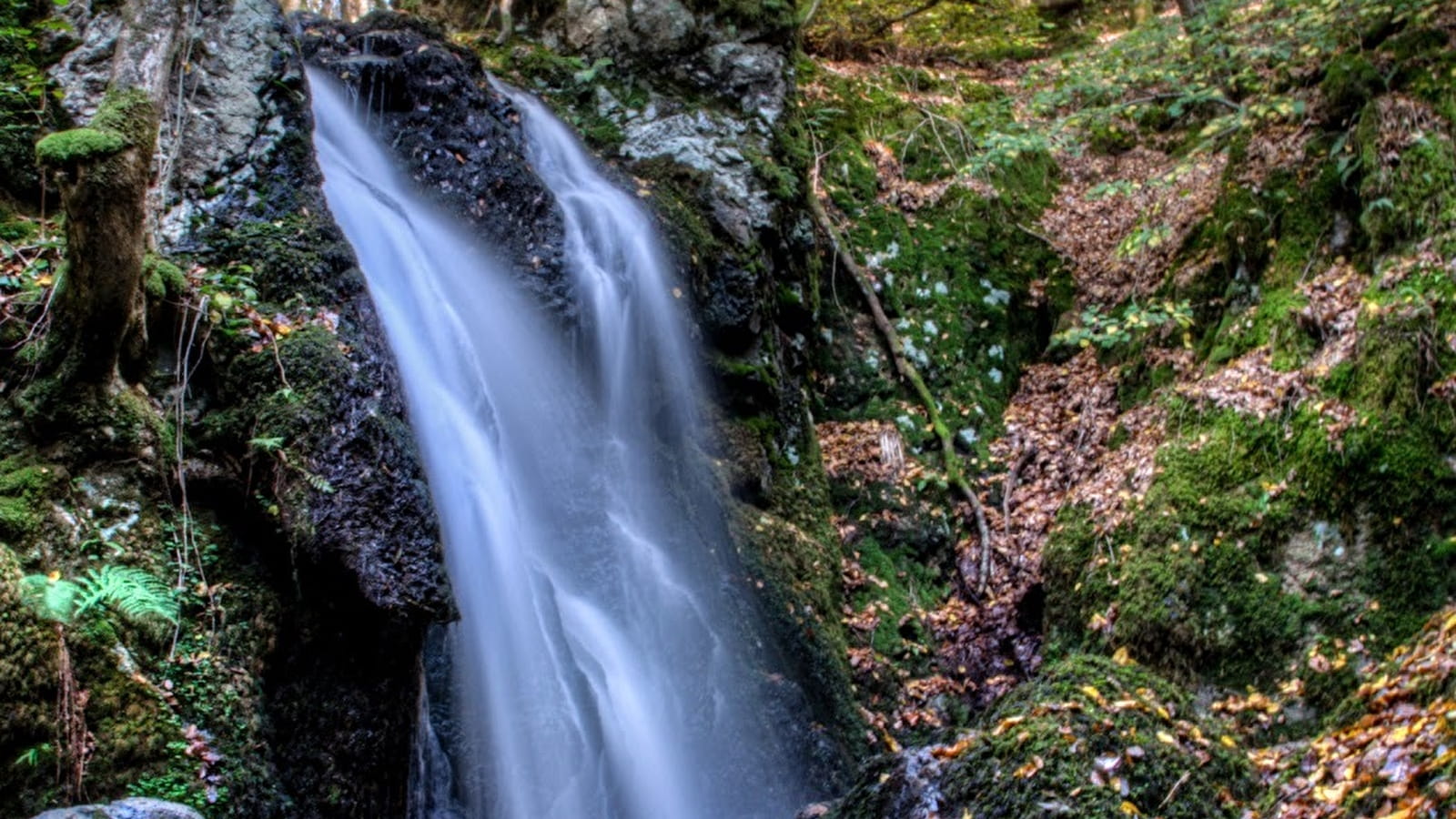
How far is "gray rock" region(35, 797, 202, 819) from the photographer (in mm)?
2771

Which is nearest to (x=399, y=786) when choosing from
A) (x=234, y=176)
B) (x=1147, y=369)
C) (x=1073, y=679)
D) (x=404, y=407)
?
(x=404, y=407)

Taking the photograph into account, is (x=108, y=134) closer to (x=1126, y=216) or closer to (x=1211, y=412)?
(x=1211, y=412)

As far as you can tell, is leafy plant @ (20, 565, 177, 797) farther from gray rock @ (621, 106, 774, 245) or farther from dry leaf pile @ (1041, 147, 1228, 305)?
dry leaf pile @ (1041, 147, 1228, 305)

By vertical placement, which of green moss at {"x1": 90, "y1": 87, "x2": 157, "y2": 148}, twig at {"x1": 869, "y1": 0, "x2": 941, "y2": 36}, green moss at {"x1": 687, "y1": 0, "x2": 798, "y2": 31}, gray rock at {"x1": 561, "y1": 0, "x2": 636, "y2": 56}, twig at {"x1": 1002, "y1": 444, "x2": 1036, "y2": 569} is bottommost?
twig at {"x1": 1002, "y1": 444, "x2": 1036, "y2": 569}

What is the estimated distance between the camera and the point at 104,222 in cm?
365

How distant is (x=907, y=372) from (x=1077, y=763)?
615cm

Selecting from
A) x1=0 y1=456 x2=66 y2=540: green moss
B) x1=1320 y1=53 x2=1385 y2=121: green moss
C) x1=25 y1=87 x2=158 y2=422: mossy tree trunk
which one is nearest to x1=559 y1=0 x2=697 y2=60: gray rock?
→ x1=1320 y1=53 x2=1385 y2=121: green moss

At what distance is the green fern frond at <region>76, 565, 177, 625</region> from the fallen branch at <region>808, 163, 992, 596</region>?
6079mm

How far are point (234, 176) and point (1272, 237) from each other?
792 cm

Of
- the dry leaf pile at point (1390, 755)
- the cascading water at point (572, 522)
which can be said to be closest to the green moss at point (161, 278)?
the cascading water at point (572, 522)

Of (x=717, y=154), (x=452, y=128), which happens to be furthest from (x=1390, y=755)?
(x=452, y=128)

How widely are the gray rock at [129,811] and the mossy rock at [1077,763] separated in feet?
8.59

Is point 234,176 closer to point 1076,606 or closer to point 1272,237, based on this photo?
A: point 1076,606

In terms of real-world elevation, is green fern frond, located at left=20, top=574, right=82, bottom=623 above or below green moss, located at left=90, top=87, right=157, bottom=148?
below
